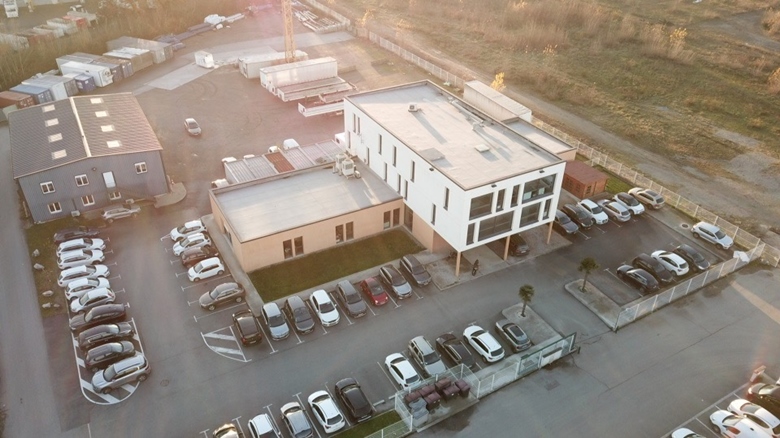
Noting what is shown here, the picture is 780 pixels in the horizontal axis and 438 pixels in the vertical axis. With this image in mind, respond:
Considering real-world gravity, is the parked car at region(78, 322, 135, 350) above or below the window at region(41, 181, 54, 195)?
below

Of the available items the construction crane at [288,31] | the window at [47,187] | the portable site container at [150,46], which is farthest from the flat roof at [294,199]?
the portable site container at [150,46]

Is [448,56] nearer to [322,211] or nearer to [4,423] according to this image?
[322,211]

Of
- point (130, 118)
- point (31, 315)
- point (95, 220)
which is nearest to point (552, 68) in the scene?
point (130, 118)

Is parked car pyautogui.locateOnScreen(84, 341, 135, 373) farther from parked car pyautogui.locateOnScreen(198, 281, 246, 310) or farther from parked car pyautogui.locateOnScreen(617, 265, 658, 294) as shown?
parked car pyautogui.locateOnScreen(617, 265, 658, 294)

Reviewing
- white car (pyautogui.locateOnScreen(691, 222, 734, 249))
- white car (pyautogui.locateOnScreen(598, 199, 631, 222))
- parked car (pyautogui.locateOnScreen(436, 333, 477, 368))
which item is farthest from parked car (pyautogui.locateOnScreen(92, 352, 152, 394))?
white car (pyautogui.locateOnScreen(691, 222, 734, 249))

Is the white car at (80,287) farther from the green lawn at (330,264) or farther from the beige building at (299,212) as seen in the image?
the green lawn at (330,264)

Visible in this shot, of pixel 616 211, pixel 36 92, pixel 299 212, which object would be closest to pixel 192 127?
pixel 36 92
